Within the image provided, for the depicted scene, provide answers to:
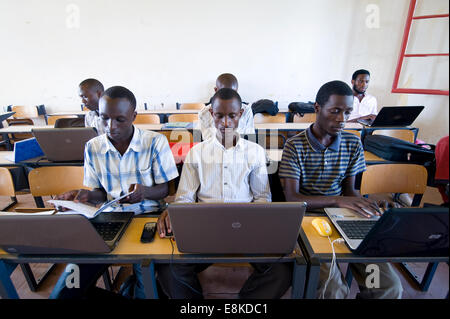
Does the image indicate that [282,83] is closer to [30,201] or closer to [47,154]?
[47,154]

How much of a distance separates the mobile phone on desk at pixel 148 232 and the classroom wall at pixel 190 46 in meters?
3.79

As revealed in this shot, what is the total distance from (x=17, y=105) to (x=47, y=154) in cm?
388

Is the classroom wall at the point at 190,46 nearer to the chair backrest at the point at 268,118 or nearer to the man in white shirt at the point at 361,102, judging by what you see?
the man in white shirt at the point at 361,102

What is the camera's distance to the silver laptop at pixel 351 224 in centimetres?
82

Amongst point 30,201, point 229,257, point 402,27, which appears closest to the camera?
point 229,257

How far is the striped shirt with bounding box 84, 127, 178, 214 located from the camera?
121 cm

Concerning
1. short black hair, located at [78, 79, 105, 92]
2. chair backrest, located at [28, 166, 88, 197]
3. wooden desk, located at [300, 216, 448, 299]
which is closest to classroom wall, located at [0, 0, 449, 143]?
short black hair, located at [78, 79, 105, 92]

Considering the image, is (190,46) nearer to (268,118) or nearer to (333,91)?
(268,118)

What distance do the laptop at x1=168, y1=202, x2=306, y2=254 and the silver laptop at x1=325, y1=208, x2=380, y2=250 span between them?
0.24m

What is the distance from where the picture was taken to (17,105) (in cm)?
443

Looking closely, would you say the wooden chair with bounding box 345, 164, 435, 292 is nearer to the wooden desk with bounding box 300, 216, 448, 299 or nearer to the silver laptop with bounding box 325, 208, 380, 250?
the silver laptop with bounding box 325, 208, 380, 250

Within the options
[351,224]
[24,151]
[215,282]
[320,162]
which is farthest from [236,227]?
[24,151]

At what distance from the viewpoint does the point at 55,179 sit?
1473 millimetres
